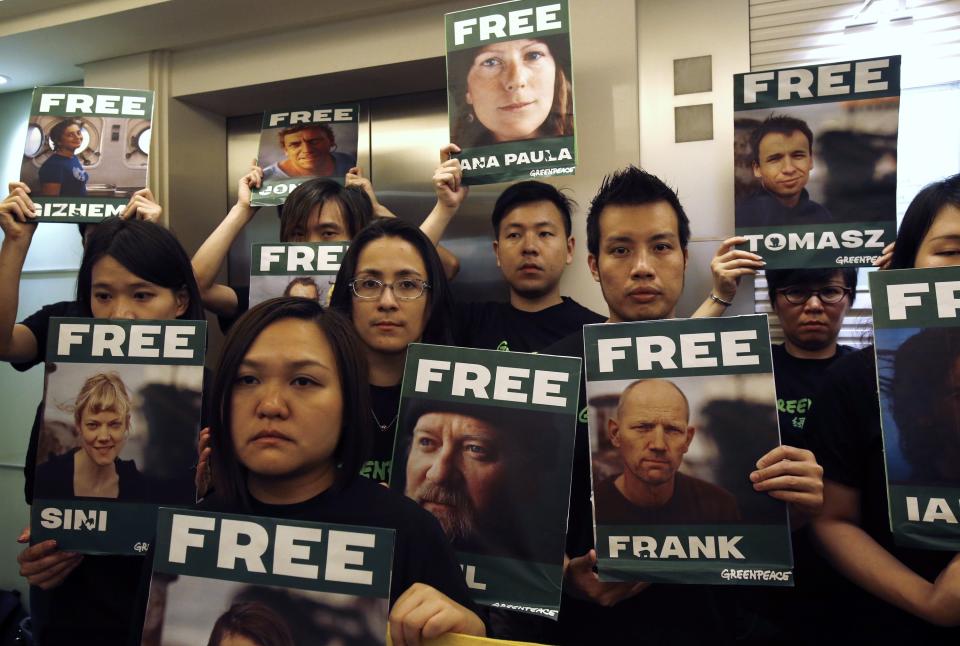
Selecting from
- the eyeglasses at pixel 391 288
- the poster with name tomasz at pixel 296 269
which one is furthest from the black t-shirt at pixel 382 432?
the poster with name tomasz at pixel 296 269

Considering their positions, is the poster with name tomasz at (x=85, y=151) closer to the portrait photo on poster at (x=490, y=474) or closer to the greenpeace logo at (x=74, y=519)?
the greenpeace logo at (x=74, y=519)

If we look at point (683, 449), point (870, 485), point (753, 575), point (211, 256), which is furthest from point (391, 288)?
point (211, 256)

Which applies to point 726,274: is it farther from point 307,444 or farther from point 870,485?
point 307,444

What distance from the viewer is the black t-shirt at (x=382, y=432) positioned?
5.53 feet

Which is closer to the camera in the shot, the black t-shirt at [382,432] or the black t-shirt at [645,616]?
the black t-shirt at [645,616]

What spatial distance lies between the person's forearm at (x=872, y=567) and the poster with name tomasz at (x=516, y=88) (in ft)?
4.25

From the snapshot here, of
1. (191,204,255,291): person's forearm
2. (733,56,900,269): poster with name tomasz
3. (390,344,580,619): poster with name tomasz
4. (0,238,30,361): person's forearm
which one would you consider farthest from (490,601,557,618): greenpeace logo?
(191,204,255,291): person's forearm

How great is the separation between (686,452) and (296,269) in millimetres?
1440

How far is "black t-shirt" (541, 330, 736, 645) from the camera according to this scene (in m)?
1.50

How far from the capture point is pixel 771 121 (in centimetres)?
228

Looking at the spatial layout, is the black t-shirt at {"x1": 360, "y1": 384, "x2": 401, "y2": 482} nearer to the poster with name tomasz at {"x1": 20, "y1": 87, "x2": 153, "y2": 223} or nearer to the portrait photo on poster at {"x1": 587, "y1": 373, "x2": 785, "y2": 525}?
the portrait photo on poster at {"x1": 587, "y1": 373, "x2": 785, "y2": 525}

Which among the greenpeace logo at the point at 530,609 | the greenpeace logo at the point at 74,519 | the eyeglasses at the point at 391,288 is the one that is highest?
the eyeglasses at the point at 391,288

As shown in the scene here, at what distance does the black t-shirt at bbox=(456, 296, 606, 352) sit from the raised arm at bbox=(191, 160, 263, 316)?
968mm

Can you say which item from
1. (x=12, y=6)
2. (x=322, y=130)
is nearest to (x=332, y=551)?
(x=322, y=130)
